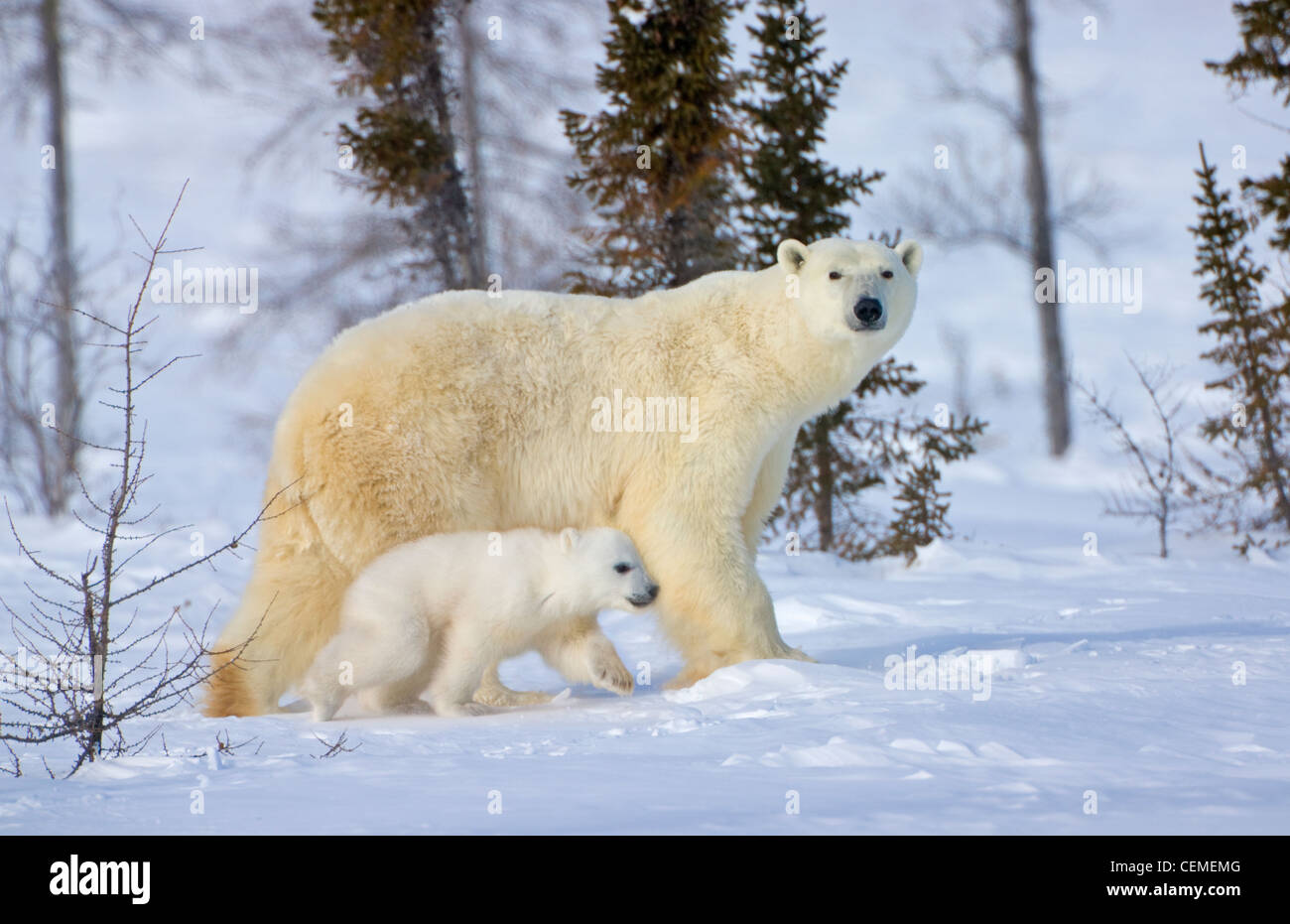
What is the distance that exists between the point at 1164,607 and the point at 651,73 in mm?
5118

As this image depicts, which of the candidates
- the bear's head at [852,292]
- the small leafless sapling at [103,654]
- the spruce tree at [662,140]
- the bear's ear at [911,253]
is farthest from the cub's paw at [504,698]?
the spruce tree at [662,140]

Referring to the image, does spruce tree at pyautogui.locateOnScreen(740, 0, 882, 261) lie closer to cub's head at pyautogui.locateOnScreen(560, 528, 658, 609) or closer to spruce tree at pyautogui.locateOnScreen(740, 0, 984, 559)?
spruce tree at pyautogui.locateOnScreen(740, 0, 984, 559)

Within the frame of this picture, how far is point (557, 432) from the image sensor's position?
507 cm

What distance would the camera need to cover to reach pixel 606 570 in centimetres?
466

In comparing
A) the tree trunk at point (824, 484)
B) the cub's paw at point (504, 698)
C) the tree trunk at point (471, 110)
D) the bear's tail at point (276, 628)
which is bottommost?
the cub's paw at point (504, 698)

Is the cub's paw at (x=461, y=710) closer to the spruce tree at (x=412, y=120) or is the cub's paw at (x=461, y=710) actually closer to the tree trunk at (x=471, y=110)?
the spruce tree at (x=412, y=120)

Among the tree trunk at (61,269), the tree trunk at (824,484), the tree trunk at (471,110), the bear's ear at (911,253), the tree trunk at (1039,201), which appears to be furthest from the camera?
the tree trunk at (1039,201)

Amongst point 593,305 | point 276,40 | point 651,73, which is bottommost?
point 593,305

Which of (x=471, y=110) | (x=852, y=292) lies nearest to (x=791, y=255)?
(x=852, y=292)

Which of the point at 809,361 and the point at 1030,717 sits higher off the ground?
the point at 809,361

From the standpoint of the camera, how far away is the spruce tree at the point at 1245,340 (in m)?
9.29

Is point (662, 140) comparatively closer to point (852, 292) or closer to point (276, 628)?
point (852, 292)
